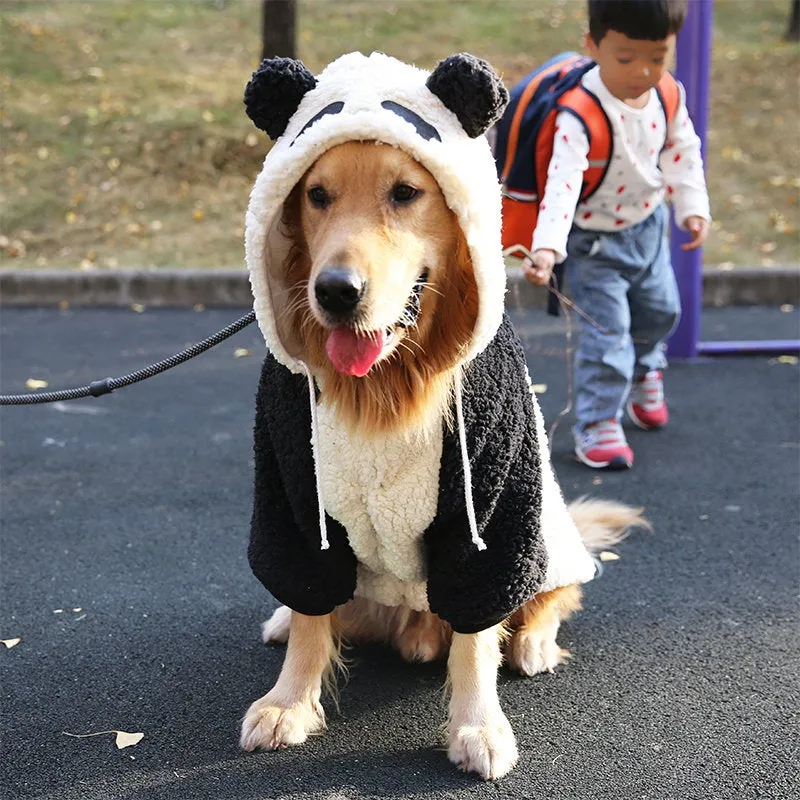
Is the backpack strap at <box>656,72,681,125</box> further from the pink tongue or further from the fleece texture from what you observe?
the pink tongue

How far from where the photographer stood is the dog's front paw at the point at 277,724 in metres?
2.28

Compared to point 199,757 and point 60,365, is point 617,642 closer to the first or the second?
point 199,757

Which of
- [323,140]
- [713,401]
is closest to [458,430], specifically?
[323,140]

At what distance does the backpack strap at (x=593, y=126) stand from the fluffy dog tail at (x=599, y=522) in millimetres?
1298

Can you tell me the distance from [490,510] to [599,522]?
1.13 m

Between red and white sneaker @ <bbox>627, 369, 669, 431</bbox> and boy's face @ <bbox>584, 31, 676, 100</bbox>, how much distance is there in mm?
1331

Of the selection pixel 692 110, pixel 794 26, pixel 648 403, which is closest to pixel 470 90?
pixel 648 403

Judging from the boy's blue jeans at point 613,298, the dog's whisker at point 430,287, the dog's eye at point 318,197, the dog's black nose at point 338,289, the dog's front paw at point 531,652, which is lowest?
the dog's front paw at point 531,652

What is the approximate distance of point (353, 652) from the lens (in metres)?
2.71

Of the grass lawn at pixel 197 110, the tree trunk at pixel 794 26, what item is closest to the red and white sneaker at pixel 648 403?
the grass lawn at pixel 197 110

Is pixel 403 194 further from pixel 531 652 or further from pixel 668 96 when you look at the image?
pixel 668 96

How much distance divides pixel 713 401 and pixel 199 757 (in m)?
3.46

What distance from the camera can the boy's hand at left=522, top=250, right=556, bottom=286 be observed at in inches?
131

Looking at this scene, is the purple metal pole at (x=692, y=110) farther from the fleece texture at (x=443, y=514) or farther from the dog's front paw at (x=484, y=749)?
the dog's front paw at (x=484, y=749)
